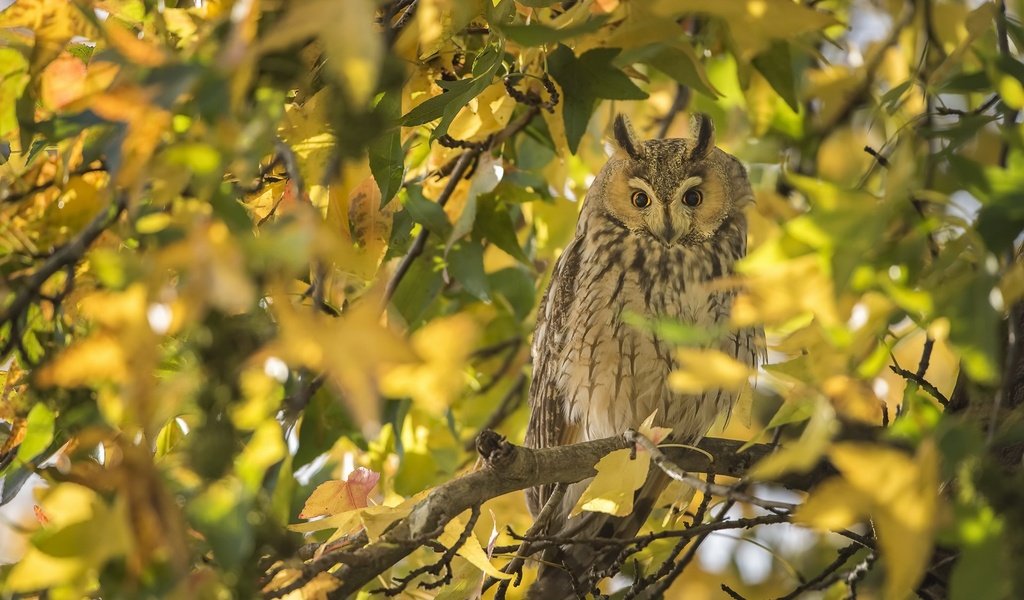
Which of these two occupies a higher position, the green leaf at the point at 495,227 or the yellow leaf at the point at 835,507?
the yellow leaf at the point at 835,507

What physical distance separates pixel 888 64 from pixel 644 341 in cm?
120

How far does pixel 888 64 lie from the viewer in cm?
273

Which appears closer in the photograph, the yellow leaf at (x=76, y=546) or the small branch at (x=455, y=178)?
the yellow leaf at (x=76, y=546)

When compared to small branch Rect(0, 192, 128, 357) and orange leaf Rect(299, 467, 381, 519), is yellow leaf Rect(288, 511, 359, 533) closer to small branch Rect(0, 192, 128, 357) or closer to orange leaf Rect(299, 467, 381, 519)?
orange leaf Rect(299, 467, 381, 519)

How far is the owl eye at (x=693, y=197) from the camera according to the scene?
7.17ft

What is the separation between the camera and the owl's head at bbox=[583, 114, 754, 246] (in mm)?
2137

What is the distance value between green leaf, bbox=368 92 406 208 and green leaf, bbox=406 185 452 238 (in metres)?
0.27

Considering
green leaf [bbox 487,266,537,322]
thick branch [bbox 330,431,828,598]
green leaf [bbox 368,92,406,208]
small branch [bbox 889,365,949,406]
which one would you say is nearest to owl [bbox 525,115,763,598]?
green leaf [bbox 487,266,537,322]

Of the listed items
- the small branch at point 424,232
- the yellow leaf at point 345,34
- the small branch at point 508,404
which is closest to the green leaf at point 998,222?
the yellow leaf at point 345,34

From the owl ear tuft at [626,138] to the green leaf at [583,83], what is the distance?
27.3 inches

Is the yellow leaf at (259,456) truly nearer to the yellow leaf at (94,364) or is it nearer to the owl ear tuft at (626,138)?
the yellow leaf at (94,364)

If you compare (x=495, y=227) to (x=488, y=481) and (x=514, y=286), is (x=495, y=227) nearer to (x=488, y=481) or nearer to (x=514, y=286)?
(x=514, y=286)

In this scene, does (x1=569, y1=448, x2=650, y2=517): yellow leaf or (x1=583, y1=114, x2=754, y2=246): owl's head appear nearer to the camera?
(x1=569, y1=448, x2=650, y2=517): yellow leaf

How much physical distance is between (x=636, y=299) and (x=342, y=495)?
898 mm
